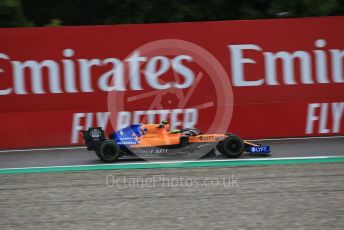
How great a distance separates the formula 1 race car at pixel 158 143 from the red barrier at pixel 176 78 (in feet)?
10.1

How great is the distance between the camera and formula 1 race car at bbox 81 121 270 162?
11438 mm

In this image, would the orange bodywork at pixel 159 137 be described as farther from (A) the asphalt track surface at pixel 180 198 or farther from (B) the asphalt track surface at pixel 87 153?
(A) the asphalt track surface at pixel 180 198

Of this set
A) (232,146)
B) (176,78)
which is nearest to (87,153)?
(176,78)

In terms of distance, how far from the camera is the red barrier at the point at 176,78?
48.4ft

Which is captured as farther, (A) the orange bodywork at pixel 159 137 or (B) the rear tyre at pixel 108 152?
(B) the rear tyre at pixel 108 152

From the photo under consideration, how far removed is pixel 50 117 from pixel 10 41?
8.01ft

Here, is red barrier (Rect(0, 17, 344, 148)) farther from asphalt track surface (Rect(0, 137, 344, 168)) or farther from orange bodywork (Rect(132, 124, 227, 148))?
orange bodywork (Rect(132, 124, 227, 148))

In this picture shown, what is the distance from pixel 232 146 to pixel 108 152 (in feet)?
8.54

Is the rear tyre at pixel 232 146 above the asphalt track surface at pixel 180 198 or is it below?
above

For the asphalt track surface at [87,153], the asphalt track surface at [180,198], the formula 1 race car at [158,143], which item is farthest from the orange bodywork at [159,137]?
the asphalt track surface at [180,198]

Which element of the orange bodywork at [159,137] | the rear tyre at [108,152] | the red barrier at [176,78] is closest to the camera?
the orange bodywork at [159,137]

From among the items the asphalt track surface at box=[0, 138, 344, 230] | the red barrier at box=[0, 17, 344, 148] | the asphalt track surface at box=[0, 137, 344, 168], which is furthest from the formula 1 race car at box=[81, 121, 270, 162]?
the red barrier at box=[0, 17, 344, 148]

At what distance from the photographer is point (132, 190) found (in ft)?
29.2

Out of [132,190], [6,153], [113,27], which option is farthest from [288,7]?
[132,190]
